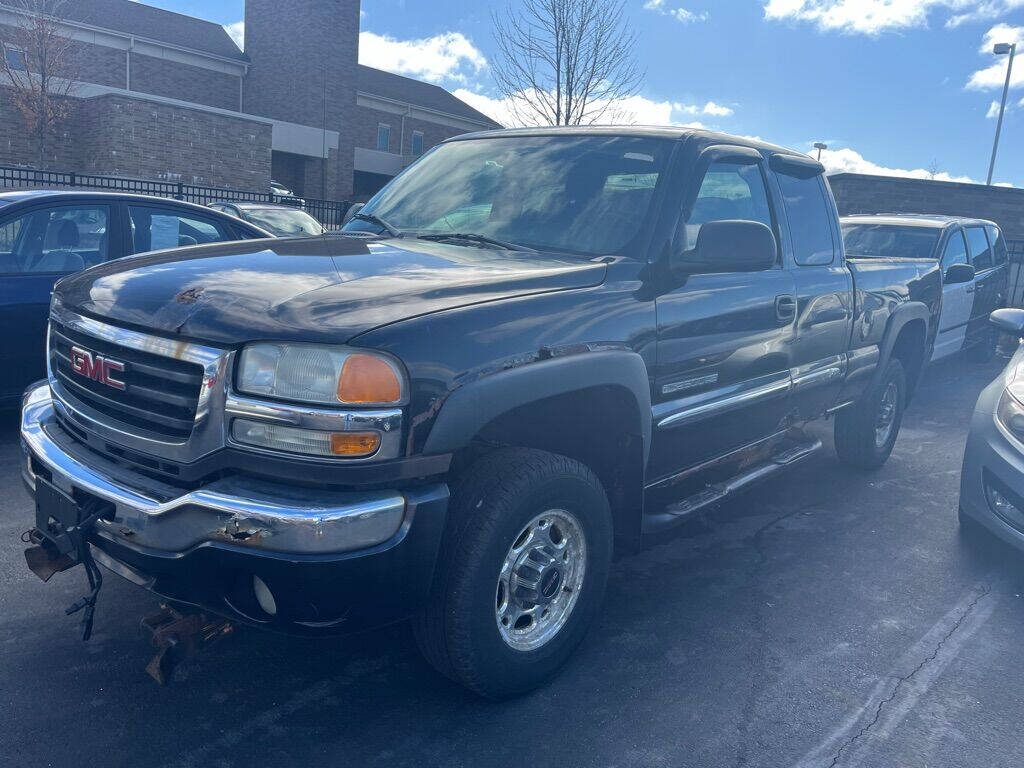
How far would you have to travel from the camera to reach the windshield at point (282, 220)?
14.8 meters

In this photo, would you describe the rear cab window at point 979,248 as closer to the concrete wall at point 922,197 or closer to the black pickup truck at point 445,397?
the black pickup truck at point 445,397

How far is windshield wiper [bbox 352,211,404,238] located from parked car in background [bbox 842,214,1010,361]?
266 inches

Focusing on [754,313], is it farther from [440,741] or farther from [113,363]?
[113,363]

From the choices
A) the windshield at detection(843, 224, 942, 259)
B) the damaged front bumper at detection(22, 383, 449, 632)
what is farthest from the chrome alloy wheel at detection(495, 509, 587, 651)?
the windshield at detection(843, 224, 942, 259)

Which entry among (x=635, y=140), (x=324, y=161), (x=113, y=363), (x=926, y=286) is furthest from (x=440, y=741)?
(x=324, y=161)

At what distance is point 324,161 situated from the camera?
35.8 metres

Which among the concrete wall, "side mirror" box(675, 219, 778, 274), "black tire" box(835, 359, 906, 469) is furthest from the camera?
the concrete wall

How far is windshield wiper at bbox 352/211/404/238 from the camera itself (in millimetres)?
3869

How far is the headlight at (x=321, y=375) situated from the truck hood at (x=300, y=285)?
0.05 m

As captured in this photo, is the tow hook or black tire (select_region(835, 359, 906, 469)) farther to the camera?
black tire (select_region(835, 359, 906, 469))

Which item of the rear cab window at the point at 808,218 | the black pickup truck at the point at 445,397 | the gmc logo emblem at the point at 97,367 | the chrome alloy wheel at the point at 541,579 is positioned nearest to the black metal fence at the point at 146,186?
the rear cab window at the point at 808,218

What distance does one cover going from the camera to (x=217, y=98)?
37.4m

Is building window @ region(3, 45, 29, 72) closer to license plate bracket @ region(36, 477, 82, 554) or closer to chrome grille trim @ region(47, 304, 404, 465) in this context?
license plate bracket @ region(36, 477, 82, 554)

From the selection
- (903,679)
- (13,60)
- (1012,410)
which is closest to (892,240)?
(1012,410)
